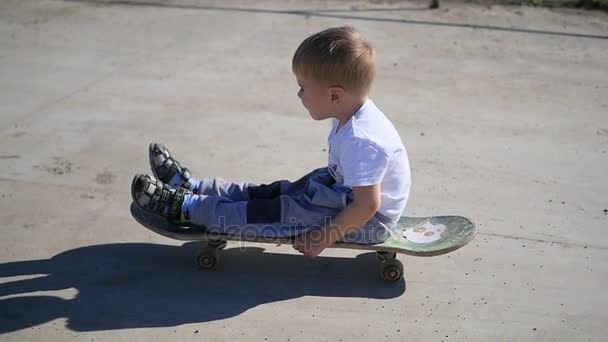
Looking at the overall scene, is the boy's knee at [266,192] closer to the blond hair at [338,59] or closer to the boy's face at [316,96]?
the boy's face at [316,96]

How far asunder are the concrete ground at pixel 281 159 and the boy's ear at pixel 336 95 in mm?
736

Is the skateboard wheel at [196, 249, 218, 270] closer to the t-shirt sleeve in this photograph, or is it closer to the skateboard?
the skateboard

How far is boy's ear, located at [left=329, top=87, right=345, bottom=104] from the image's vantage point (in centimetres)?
278

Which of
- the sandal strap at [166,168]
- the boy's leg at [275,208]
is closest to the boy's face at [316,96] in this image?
the boy's leg at [275,208]

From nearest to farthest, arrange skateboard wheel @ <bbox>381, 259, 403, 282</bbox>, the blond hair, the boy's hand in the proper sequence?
the blond hair < the boy's hand < skateboard wheel @ <bbox>381, 259, 403, 282</bbox>

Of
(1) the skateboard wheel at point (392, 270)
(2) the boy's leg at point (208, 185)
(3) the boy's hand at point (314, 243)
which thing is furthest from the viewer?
(2) the boy's leg at point (208, 185)

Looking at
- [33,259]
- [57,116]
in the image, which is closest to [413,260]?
[33,259]

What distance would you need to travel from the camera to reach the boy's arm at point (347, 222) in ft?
9.07

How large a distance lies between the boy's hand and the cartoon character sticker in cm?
37

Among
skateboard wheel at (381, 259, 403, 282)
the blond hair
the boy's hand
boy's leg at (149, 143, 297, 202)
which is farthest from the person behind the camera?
boy's leg at (149, 143, 297, 202)

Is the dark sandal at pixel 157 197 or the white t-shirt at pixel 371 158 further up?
the white t-shirt at pixel 371 158

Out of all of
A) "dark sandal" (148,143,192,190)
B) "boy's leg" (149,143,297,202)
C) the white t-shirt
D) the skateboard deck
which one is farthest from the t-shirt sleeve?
"dark sandal" (148,143,192,190)

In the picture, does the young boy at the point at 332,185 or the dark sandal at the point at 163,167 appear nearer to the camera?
the young boy at the point at 332,185

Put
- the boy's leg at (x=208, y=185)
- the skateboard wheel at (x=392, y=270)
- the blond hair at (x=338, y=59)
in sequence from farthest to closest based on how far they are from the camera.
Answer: the boy's leg at (x=208, y=185), the skateboard wheel at (x=392, y=270), the blond hair at (x=338, y=59)
